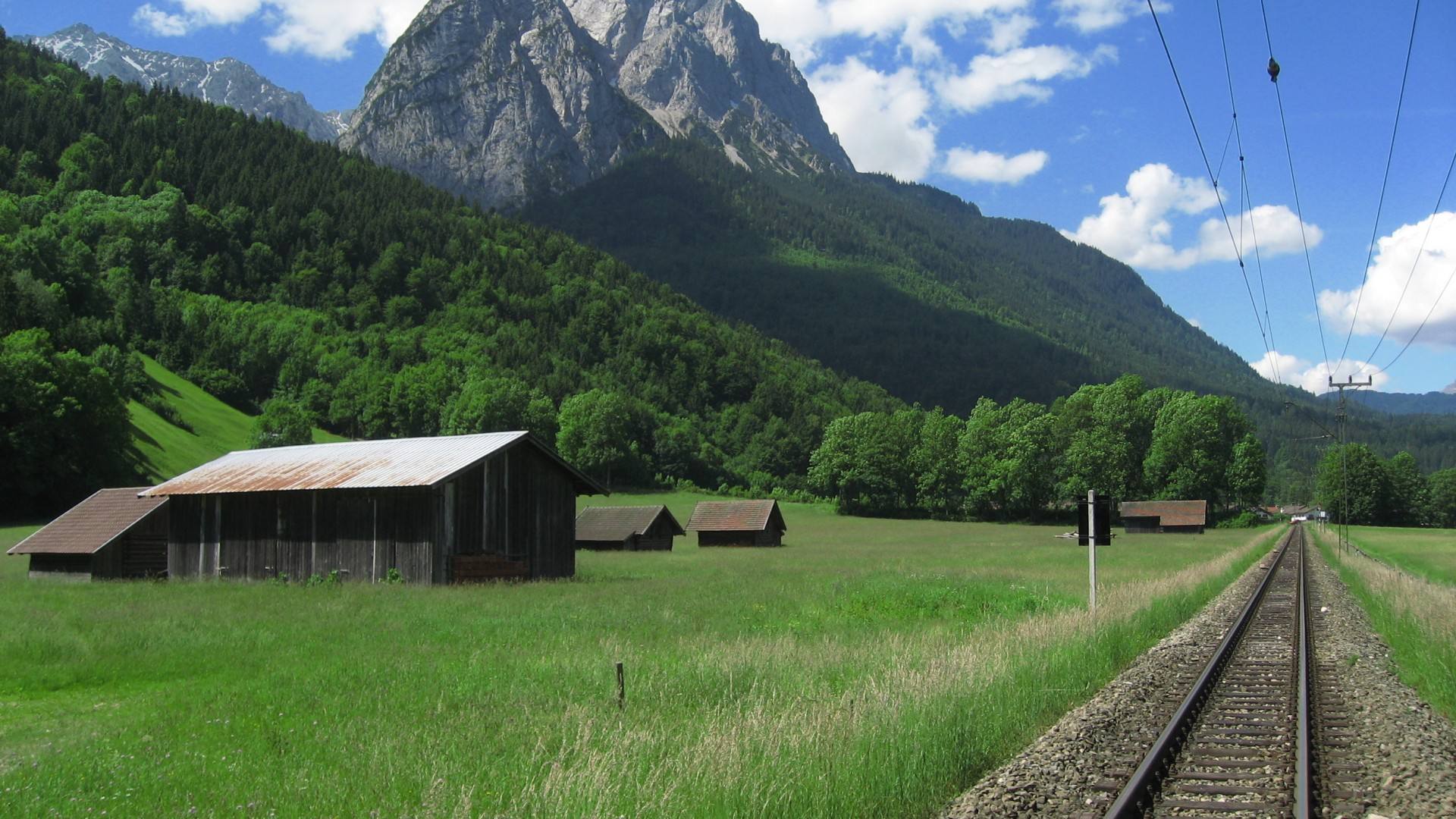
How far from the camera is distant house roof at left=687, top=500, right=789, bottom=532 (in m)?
79.2

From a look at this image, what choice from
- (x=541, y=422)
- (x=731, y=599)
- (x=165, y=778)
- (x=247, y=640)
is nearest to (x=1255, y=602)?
(x=731, y=599)

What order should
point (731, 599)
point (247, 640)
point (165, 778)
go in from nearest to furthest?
point (165, 778) → point (247, 640) → point (731, 599)

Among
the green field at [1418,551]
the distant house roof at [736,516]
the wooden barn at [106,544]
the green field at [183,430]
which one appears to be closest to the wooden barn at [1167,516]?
the green field at [1418,551]

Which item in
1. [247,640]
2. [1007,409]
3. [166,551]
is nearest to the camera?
[247,640]

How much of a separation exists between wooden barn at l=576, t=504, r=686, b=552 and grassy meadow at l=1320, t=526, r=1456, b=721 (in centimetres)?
4083

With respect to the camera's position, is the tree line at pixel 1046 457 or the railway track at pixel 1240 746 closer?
the railway track at pixel 1240 746

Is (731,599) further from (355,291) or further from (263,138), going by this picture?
(263,138)

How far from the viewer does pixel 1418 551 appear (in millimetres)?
65750

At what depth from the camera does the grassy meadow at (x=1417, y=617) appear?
13.8 meters

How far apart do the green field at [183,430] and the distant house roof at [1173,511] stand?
275ft

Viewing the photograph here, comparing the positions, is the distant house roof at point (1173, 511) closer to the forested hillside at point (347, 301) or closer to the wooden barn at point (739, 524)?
the wooden barn at point (739, 524)

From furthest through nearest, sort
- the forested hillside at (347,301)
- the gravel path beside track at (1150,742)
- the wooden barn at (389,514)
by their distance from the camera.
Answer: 1. the forested hillside at (347,301)
2. the wooden barn at (389,514)
3. the gravel path beside track at (1150,742)

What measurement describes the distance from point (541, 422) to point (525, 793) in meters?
122

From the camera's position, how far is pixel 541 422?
12781 centimetres
